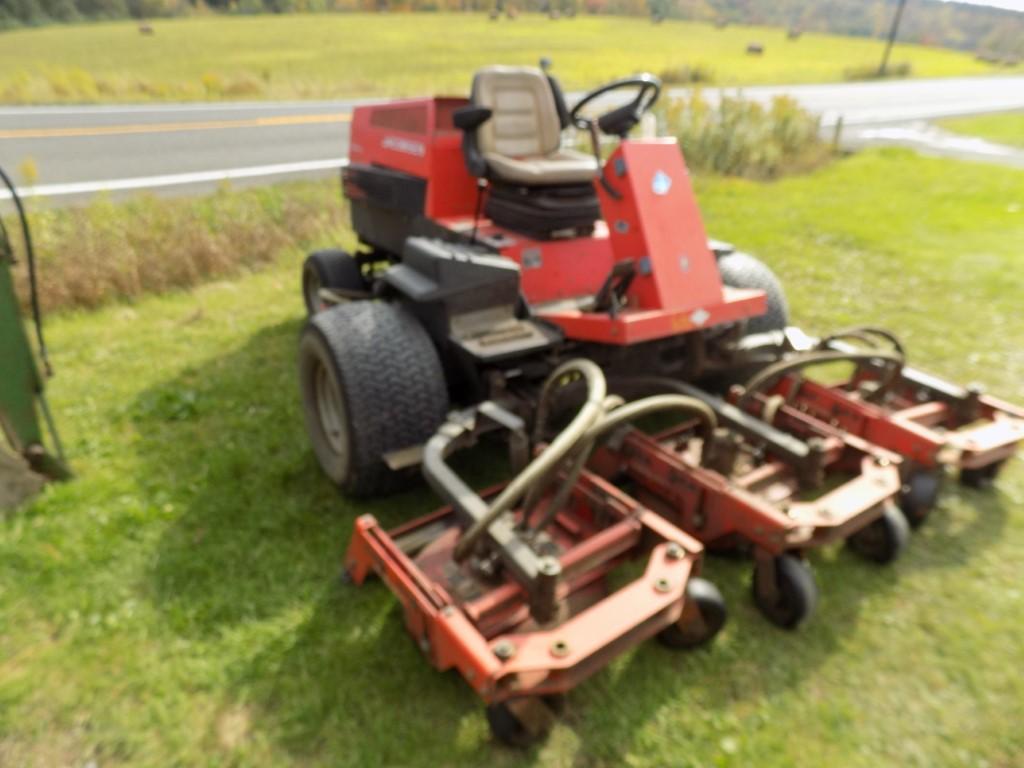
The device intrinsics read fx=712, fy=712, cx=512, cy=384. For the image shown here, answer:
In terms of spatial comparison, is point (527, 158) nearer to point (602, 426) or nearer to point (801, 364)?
point (801, 364)

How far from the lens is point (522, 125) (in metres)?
3.99

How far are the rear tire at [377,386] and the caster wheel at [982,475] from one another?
8.10 ft

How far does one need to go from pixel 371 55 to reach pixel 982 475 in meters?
33.8

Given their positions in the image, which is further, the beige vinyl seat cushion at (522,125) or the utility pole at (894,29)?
the utility pole at (894,29)

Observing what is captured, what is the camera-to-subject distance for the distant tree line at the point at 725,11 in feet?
142

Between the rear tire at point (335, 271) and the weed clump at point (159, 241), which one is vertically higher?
the rear tire at point (335, 271)

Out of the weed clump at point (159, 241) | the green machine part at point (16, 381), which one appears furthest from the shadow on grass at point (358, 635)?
the weed clump at point (159, 241)

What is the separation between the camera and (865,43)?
4962cm

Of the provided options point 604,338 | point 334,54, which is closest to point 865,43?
point 334,54

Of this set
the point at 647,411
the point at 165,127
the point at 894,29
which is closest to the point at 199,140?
the point at 165,127

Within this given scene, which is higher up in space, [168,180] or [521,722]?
[521,722]

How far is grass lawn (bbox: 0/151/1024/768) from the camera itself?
2.18m

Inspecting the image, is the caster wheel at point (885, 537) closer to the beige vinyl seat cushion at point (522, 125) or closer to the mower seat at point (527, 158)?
the mower seat at point (527, 158)

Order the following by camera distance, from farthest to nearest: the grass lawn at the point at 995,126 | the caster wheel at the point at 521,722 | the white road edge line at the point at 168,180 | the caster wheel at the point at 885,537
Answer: the grass lawn at the point at 995,126 → the white road edge line at the point at 168,180 → the caster wheel at the point at 885,537 → the caster wheel at the point at 521,722
